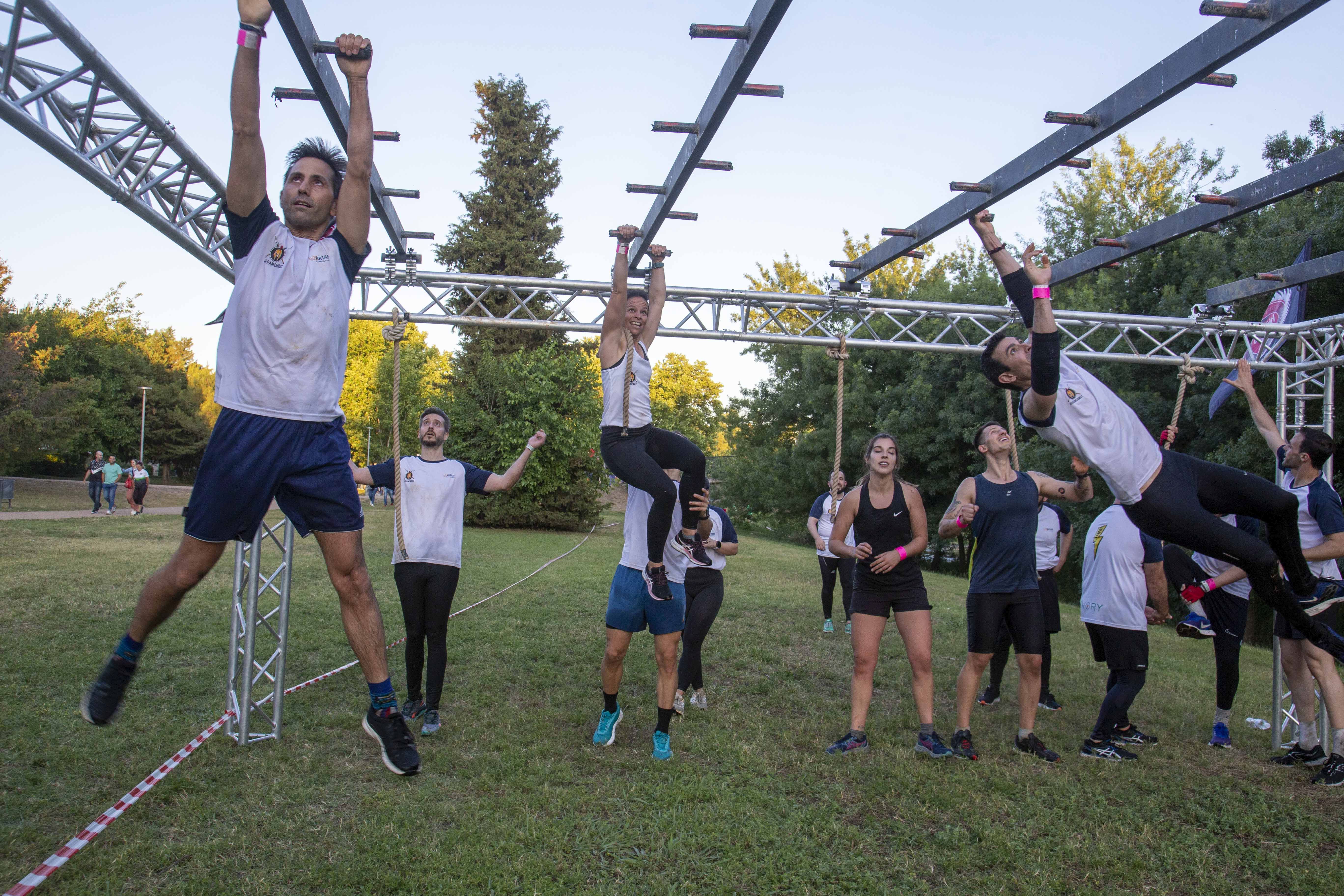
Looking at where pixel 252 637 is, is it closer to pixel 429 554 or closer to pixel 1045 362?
pixel 429 554

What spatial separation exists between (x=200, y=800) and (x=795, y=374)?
31182mm

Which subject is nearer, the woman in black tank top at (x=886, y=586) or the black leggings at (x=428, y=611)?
the woman in black tank top at (x=886, y=586)

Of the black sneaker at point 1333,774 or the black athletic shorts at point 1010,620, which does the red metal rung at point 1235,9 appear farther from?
the black sneaker at point 1333,774

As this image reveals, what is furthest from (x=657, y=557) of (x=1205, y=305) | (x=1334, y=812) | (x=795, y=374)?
(x=795, y=374)

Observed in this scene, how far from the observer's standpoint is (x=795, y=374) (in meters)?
34.1

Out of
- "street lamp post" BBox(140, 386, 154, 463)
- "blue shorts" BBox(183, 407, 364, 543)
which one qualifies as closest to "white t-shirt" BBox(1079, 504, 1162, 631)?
"blue shorts" BBox(183, 407, 364, 543)

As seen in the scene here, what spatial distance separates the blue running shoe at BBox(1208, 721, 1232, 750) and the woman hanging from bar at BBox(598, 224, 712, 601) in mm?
4233

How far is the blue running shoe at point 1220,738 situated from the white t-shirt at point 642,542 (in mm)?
4154

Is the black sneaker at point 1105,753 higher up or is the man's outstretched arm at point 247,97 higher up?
the man's outstretched arm at point 247,97

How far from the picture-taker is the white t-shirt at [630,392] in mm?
5105

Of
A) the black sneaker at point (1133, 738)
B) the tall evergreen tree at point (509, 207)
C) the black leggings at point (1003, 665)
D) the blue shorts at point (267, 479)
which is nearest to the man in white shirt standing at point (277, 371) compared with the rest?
the blue shorts at point (267, 479)

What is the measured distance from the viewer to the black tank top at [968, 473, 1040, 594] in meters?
5.57

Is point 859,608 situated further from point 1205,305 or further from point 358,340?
point 358,340

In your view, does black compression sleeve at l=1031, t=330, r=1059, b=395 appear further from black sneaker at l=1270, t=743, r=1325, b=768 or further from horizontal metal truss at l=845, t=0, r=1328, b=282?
black sneaker at l=1270, t=743, r=1325, b=768
